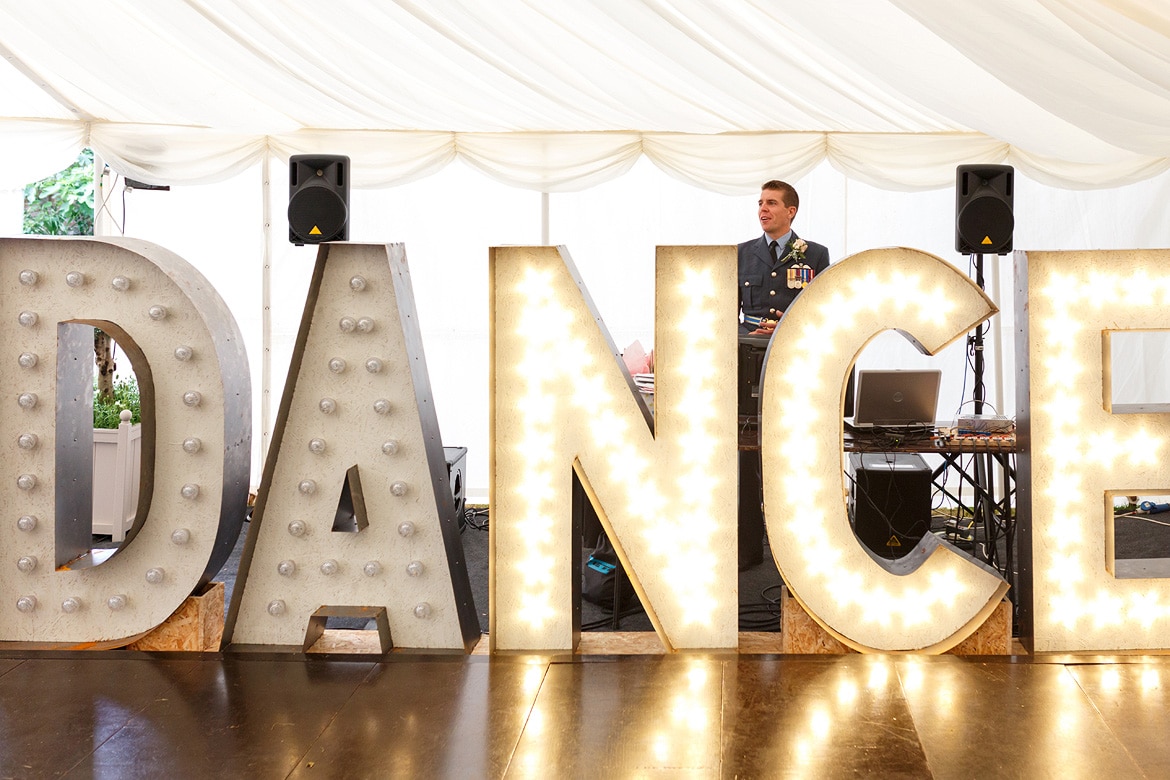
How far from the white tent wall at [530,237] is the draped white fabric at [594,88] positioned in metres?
0.40

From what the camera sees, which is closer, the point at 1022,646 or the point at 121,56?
the point at 1022,646

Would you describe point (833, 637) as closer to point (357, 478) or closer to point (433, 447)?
point (433, 447)

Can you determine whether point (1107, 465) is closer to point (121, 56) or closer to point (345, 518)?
point (345, 518)

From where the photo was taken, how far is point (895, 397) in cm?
420

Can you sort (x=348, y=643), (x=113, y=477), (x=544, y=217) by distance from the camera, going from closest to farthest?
(x=348, y=643) < (x=113, y=477) < (x=544, y=217)

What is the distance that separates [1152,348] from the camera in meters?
6.24

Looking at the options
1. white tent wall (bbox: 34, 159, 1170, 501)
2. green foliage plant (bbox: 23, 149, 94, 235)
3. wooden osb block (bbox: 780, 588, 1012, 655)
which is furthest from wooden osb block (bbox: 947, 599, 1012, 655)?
green foliage plant (bbox: 23, 149, 94, 235)

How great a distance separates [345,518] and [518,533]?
1.73 ft

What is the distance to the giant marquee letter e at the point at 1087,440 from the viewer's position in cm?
279

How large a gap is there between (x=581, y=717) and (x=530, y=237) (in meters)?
4.37

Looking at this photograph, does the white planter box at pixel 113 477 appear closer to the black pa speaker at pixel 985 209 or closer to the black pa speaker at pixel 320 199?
the black pa speaker at pixel 320 199

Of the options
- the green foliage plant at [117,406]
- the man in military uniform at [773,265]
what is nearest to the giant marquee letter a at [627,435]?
the man in military uniform at [773,265]

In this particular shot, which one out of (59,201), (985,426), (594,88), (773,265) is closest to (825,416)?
(985,426)

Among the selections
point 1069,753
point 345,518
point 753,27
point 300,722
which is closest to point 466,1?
point 753,27
